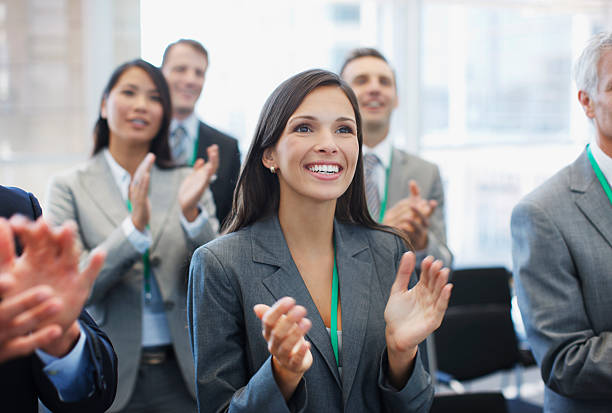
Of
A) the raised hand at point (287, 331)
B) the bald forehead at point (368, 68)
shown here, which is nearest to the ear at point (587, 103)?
the bald forehead at point (368, 68)

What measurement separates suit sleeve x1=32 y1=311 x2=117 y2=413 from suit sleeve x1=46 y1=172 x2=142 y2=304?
0.96 m

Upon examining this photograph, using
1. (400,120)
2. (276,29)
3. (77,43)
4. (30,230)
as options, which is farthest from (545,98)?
(30,230)

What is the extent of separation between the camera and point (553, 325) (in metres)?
1.82

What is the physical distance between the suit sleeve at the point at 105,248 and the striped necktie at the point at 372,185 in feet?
3.41

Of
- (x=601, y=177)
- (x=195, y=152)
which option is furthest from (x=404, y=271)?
(x=195, y=152)

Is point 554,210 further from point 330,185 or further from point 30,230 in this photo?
point 30,230

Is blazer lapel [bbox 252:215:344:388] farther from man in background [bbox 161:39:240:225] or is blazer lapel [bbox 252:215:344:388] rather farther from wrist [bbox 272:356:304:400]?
man in background [bbox 161:39:240:225]

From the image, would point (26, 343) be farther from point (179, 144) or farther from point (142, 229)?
point (179, 144)

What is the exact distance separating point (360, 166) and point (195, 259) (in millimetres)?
557

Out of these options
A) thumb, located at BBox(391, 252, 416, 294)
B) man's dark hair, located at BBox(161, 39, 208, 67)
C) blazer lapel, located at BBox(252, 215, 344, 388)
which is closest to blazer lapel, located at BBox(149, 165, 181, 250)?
man's dark hair, located at BBox(161, 39, 208, 67)

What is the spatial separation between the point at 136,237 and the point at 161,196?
30cm

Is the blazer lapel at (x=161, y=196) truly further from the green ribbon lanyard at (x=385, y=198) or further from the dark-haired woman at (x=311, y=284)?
the green ribbon lanyard at (x=385, y=198)

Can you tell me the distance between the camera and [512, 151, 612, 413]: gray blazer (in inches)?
70.1

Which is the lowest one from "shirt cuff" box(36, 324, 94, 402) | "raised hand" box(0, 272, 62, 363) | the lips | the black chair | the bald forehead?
the black chair
